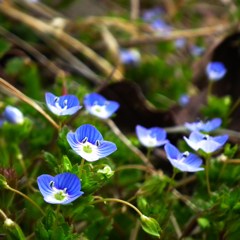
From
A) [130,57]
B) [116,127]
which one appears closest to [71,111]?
[116,127]

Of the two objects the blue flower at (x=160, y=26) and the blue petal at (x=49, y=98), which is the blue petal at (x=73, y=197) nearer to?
the blue petal at (x=49, y=98)

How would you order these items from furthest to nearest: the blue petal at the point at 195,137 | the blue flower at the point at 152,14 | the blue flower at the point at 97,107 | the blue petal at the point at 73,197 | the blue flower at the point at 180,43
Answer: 1. the blue flower at the point at 152,14
2. the blue flower at the point at 180,43
3. the blue flower at the point at 97,107
4. the blue petal at the point at 195,137
5. the blue petal at the point at 73,197

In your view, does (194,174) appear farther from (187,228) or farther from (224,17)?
(224,17)

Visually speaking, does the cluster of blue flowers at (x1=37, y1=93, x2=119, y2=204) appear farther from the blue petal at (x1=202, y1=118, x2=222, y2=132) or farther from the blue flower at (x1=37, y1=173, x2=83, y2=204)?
→ the blue petal at (x1=202, y1=118, x2=222, y2=132)

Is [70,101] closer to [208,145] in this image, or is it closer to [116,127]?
[208,145]

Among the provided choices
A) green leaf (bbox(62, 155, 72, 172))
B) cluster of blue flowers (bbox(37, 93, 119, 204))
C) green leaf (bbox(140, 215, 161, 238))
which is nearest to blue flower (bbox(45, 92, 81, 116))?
cluster of blue flowers (bbox(37, 93, 119, 204))

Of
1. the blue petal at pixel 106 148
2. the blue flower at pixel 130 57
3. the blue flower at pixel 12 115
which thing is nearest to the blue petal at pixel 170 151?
the blue petal at pixel 106 148

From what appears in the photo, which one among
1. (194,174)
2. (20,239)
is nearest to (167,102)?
(194,174)
